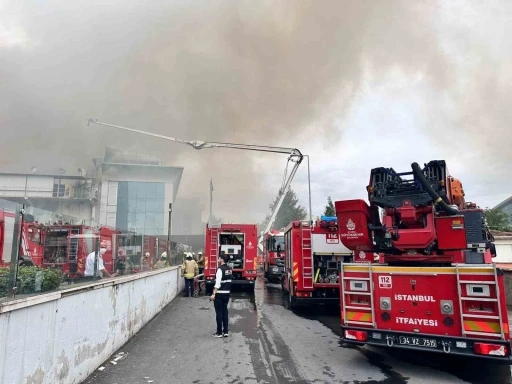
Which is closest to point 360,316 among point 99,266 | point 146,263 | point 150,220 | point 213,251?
point 99,266

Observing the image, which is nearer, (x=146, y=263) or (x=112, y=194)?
(x=146, y=263)

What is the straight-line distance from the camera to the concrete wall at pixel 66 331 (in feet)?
9.65

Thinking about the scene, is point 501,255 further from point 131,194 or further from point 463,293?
point 131,194

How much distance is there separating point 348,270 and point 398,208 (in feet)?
4.09

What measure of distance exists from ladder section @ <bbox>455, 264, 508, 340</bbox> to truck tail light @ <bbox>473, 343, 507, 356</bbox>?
12 centimetres

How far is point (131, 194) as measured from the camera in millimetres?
28938

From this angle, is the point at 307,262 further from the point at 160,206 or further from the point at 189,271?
the point at 160,206

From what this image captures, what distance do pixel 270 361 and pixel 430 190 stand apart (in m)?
3.46

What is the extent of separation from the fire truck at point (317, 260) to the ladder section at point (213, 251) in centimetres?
459

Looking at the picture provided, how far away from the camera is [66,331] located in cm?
385

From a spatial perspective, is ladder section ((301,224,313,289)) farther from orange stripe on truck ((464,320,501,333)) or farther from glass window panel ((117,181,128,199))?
glass window panel ((117,181,128,199))

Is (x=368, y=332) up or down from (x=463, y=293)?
down

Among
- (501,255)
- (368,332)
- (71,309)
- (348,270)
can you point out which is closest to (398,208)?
(348,270)

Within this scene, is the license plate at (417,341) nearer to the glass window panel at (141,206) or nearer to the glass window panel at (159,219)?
the glass window panel at (141,206)
